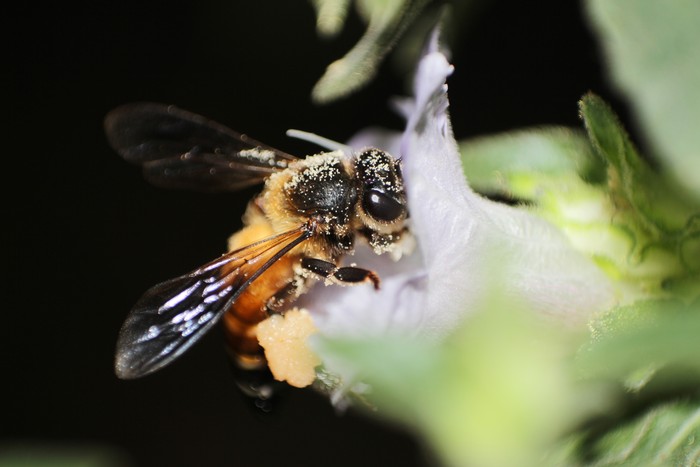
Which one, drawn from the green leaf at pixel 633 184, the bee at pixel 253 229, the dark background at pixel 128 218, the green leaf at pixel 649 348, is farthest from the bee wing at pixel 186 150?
the dark background at pixel 128 218

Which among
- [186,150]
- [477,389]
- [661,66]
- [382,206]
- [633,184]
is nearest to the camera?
[477,389]

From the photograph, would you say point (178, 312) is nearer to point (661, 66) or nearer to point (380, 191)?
point (380, 191)

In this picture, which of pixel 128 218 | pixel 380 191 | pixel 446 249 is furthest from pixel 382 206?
pixel 128 218

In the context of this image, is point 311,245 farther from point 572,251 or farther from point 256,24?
point 256,24

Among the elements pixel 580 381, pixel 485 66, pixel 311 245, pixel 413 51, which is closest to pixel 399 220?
pixel 311 245

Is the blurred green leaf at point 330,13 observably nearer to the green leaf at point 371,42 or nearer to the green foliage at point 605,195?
the green leaf at point 371,42

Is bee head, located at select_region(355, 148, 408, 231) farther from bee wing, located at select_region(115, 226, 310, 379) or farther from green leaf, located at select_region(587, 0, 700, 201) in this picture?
green leaf, located at select_region(587, 0, 700, 201)
